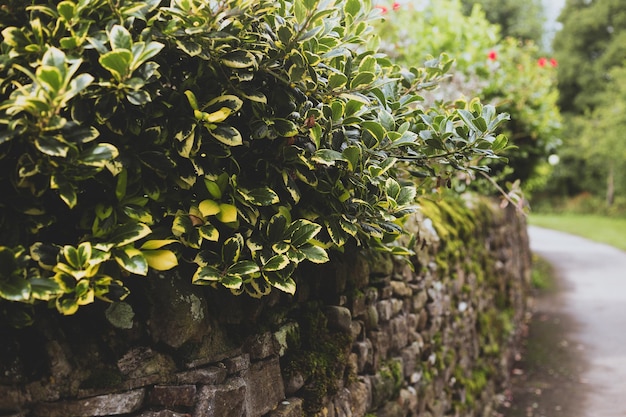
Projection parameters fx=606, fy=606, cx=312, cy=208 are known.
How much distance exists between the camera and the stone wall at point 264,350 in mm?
1782

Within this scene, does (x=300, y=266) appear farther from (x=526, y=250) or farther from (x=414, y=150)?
(x=526, y=250)

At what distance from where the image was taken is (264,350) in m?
2.33

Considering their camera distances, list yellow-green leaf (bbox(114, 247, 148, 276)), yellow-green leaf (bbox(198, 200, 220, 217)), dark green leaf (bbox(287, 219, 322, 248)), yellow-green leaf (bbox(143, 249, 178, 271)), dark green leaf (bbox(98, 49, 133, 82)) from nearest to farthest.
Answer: dark green leaf (bbox(98, 49, 133, 82)), yellow-green leaf (bbox(114, 247, 148, 276)), yellow-green leaf (bbox(143, 249, 178, 271)), yellow-green leaf (bbox(198, 200, 220, 217)), dark green leaf (bbox(287, 219, 322, 248))

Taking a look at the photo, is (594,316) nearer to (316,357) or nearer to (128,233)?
(316,357)

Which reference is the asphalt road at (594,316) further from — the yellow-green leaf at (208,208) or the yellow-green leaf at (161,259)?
the yellow-green leaf at (161,259)

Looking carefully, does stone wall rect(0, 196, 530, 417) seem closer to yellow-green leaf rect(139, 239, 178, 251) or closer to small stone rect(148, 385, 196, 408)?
small stone rect(148, 385, 196, 408)

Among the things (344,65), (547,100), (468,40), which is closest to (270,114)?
(344,65)

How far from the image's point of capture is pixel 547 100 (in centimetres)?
864

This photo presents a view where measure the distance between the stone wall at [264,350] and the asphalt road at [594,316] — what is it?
7.61ft

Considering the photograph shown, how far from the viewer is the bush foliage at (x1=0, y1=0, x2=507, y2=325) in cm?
158

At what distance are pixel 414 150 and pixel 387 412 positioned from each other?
1542 mm

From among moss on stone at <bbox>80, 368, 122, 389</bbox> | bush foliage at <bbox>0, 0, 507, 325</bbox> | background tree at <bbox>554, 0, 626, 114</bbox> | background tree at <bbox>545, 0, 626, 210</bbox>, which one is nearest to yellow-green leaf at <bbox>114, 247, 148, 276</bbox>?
bush foliage at <bbox>0, 0, 507, 325</bbox>

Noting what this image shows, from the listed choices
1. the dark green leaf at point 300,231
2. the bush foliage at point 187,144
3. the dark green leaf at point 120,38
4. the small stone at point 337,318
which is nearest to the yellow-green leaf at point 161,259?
the bush foliage at point 187,144

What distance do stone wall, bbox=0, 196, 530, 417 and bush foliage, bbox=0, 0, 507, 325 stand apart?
153 mm
